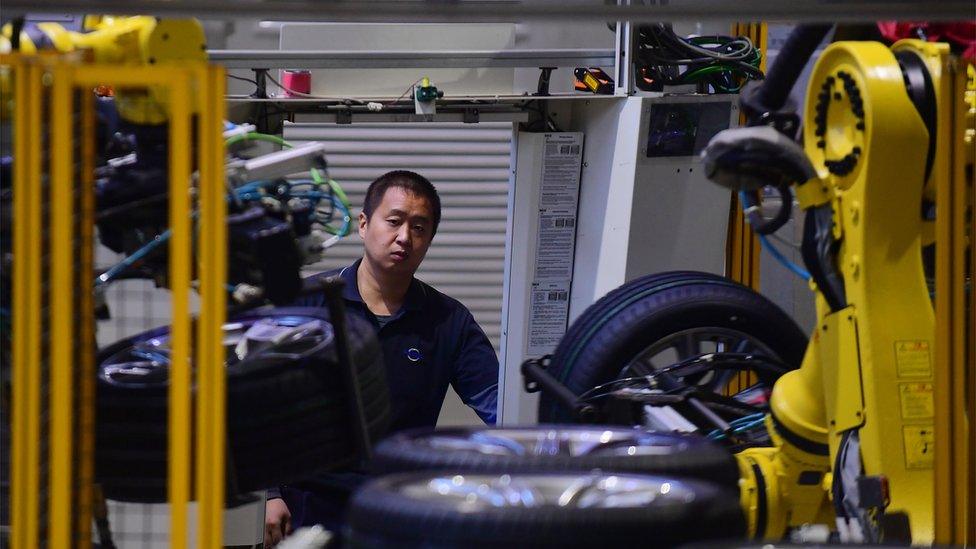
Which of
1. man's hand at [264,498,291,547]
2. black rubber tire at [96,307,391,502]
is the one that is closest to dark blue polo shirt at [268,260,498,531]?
man's hand at [264,498,291,547]

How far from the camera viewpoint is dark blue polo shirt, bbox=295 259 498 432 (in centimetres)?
486

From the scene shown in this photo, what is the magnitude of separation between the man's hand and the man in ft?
0.41

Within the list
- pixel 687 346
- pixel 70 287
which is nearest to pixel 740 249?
pixel 687 346

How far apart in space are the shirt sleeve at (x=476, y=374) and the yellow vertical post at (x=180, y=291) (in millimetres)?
2636

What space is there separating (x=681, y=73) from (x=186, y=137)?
3454 mm

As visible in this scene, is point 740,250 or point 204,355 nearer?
point 204,355

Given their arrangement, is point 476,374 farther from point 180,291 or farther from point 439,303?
point 180,291

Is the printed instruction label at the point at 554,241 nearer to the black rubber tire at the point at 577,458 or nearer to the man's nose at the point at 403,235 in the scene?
the man's nose at the point at 403,235

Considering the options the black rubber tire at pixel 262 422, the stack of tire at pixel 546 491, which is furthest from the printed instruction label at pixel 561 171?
the stack of tire at pixel 546 491

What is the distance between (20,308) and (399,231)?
2597 millimetres

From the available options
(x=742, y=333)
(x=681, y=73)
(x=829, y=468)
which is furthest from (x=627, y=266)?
(x=829, y=468)

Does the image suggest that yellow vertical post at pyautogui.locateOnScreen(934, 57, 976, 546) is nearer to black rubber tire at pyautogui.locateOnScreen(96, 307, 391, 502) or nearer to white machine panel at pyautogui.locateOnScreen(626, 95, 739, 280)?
black rubber tire at pyautogui.locateOnScreen(96, 307, 391, 502)

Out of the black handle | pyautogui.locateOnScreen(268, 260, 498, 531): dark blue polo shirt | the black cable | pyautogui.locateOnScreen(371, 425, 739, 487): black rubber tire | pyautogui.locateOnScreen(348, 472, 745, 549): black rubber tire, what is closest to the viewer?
pyautogui.locateOnScreen(348, 472, 745, 549): black rubber tire

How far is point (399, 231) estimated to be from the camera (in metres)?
4.86
